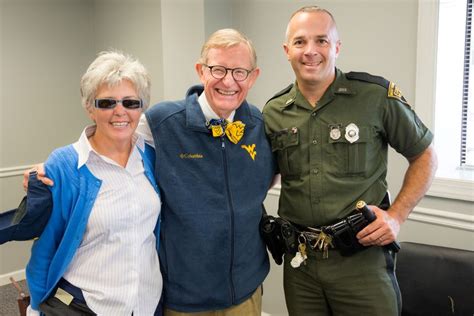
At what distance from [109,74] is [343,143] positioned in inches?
34.4

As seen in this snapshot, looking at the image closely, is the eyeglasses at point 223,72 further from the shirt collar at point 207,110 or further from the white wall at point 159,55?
the white wall at point 159,55

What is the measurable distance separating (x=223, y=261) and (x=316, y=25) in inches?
36.7

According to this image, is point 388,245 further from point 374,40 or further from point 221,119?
point 374,40

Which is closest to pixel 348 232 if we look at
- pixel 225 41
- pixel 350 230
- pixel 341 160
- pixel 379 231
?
pixel 350 230

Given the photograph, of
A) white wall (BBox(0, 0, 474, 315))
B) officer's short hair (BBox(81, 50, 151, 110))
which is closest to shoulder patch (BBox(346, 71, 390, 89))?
white wall (BBox(0, 0, 474, 315))

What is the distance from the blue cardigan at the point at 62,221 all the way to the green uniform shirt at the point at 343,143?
742 millimetres

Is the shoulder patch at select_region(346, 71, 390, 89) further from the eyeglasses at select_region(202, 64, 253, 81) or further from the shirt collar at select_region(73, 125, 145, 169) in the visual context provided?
the shirt collar at select_region(73, 125, 145, 169)

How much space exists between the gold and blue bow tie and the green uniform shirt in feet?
0.67

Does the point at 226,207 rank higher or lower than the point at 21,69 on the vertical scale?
lower

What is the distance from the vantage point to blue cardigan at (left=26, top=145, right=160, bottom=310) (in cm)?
138

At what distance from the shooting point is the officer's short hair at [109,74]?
1.43 meters

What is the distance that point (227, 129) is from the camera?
160 centimetres

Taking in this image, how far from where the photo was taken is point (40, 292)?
4.75 feet

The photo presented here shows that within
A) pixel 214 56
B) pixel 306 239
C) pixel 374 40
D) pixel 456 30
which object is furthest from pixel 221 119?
pixel 456 30
